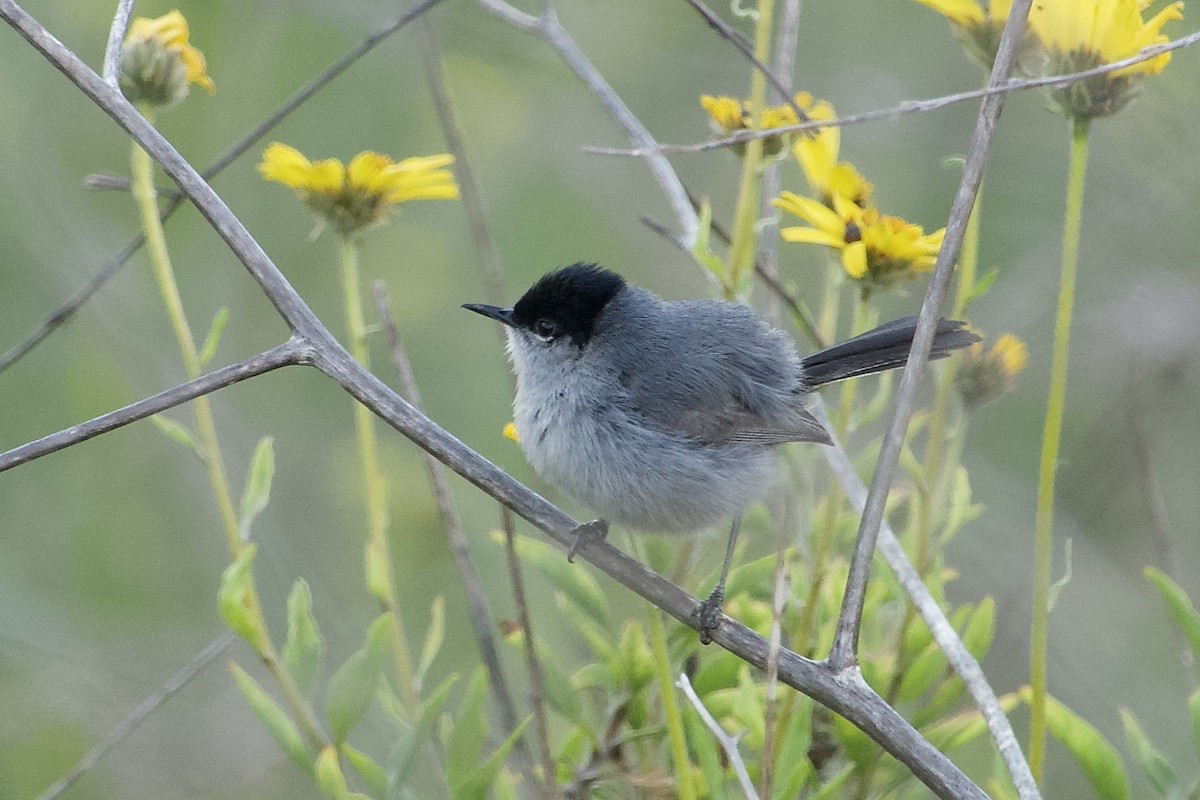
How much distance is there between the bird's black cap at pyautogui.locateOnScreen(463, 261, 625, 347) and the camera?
2619 millimetres

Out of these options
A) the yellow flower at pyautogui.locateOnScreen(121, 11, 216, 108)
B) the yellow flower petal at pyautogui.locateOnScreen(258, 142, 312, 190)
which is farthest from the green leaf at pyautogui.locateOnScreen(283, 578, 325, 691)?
the yellow flower at pyautogui.locateOnScreen(121, 11, 216, 108)

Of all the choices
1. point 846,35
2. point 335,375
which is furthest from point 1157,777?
point 846,35

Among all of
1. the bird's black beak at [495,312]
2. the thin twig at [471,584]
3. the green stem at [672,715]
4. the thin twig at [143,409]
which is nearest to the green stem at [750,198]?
the bird's black beak at [495,312]

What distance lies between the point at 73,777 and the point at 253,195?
245 centimetres

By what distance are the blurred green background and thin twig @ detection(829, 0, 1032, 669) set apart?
56.9 inches

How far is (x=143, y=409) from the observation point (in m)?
1.43

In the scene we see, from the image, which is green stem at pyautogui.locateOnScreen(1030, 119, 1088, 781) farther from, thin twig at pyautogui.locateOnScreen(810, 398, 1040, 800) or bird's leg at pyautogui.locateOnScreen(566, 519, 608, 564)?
bird's leg at pyautogui.locateOnScreen(566, 519, 608, 564)

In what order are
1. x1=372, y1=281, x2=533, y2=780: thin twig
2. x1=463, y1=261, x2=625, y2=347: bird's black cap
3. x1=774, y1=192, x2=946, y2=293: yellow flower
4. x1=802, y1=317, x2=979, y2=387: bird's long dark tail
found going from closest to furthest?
1. x1=372, y1=281, x2=533, y2=780: thin twig
2. x1=774, y1=192, x2=946, y2=293: yellow flower
3. x1=802, y1=317, x2=979, y2=387: bird's long dark tail
4. x1=463, y1=261, x2=625, y2=347: bird's black cap

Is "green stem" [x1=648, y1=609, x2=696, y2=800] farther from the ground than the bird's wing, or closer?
closer

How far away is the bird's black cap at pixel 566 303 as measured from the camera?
2.62m

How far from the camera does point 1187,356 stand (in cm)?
343

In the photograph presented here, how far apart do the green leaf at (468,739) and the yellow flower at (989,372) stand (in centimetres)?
115

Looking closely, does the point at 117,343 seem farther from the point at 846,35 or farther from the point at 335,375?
the point at 846,35

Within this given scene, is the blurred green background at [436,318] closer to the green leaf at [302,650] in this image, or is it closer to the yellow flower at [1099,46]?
the green leaf at [302,650]
